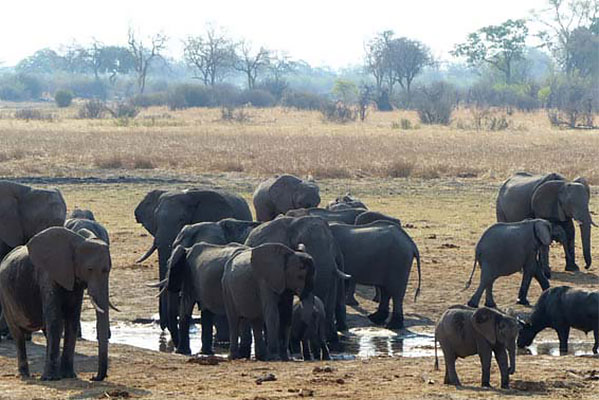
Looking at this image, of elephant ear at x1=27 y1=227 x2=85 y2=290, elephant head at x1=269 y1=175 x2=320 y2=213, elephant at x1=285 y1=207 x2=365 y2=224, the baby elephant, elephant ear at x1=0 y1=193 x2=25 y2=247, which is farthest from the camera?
elephant head at x1=269 y1=175 x2=320 y2=213

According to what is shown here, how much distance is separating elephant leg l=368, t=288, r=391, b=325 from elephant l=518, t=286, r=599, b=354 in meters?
2.25

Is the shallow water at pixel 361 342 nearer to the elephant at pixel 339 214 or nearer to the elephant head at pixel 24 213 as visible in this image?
the elephant head at pixel 24 213

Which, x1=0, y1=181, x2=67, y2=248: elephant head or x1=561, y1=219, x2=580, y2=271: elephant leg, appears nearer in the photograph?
x1=0, y1=181, x2=67, y2=248: elephant head

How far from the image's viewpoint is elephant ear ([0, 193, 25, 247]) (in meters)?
13.4

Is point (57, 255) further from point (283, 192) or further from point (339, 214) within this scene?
point (283, 192)

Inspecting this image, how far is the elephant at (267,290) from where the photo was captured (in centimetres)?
1205

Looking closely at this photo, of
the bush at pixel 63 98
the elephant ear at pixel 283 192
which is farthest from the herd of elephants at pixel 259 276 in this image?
the bush at pixel 63 98

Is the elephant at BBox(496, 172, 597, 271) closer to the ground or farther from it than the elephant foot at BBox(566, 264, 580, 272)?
farther from it

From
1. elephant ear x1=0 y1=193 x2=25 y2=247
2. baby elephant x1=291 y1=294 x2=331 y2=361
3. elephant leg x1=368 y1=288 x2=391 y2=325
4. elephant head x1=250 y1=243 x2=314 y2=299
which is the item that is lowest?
elephant leg x1=368 y1=288 x2=391 y2=325

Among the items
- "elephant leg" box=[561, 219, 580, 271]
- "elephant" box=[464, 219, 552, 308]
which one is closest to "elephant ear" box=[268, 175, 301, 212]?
"elephant leg" box=[561, 219, 580, 271]

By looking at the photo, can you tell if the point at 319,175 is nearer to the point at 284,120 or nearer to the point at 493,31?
the point at 284,120

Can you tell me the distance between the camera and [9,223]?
13.4 meters

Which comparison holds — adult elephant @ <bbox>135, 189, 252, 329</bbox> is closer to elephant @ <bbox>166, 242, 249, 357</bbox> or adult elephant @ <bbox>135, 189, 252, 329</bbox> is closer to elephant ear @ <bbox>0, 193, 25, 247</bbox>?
elephant @ <bbox>166, 242, 249, 357</bbox>

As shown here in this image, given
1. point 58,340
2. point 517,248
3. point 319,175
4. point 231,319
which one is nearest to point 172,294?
point 231,319
